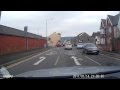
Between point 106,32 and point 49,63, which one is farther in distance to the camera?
point 106,32

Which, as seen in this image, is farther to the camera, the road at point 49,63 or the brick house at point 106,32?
the brick house at point 106,32

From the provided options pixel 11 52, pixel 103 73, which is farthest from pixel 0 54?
pixel 103 73

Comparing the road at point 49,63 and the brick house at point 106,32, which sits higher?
the brick house at point 106,32

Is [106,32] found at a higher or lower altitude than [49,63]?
higher
